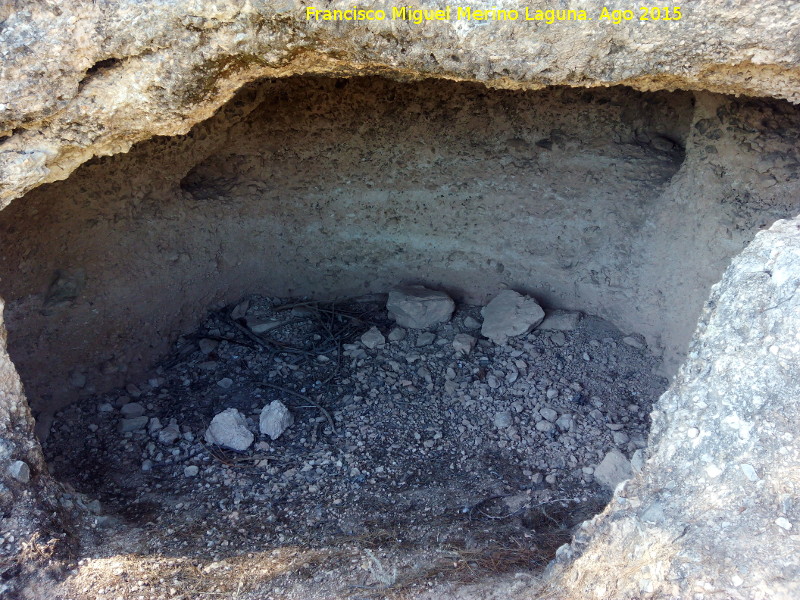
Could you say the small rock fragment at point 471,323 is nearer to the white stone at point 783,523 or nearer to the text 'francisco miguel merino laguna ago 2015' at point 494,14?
the text 'francisco miguel merino laguna ago 2015' at point 494,14

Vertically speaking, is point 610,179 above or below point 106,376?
above

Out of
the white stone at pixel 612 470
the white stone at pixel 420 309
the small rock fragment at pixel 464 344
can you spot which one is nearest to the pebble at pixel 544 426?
the white stone at pixel 612 470

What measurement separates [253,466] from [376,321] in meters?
1.16

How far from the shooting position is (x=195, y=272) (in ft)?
11.3

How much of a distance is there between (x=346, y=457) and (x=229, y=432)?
0.50 meters

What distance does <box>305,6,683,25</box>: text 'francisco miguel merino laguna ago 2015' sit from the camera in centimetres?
170

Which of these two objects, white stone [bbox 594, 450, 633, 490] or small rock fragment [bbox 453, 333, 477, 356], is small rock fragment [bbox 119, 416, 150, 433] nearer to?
small rock fragment [bbox 453, 333, 477, 356]

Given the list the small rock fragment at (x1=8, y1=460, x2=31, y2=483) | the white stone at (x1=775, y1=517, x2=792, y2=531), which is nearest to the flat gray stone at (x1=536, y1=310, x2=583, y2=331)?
the white stone at (x1=775, y1=517, x2=792, y2=531)

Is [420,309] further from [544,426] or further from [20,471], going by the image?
[20,471]

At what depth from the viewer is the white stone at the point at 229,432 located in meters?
2.84

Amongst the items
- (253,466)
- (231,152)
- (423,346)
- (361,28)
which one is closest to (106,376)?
(253,466)

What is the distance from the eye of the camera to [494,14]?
172cm

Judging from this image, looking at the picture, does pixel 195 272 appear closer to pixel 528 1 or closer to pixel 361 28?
pixel 361 28

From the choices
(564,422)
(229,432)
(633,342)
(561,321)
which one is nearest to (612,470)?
(564,422)
